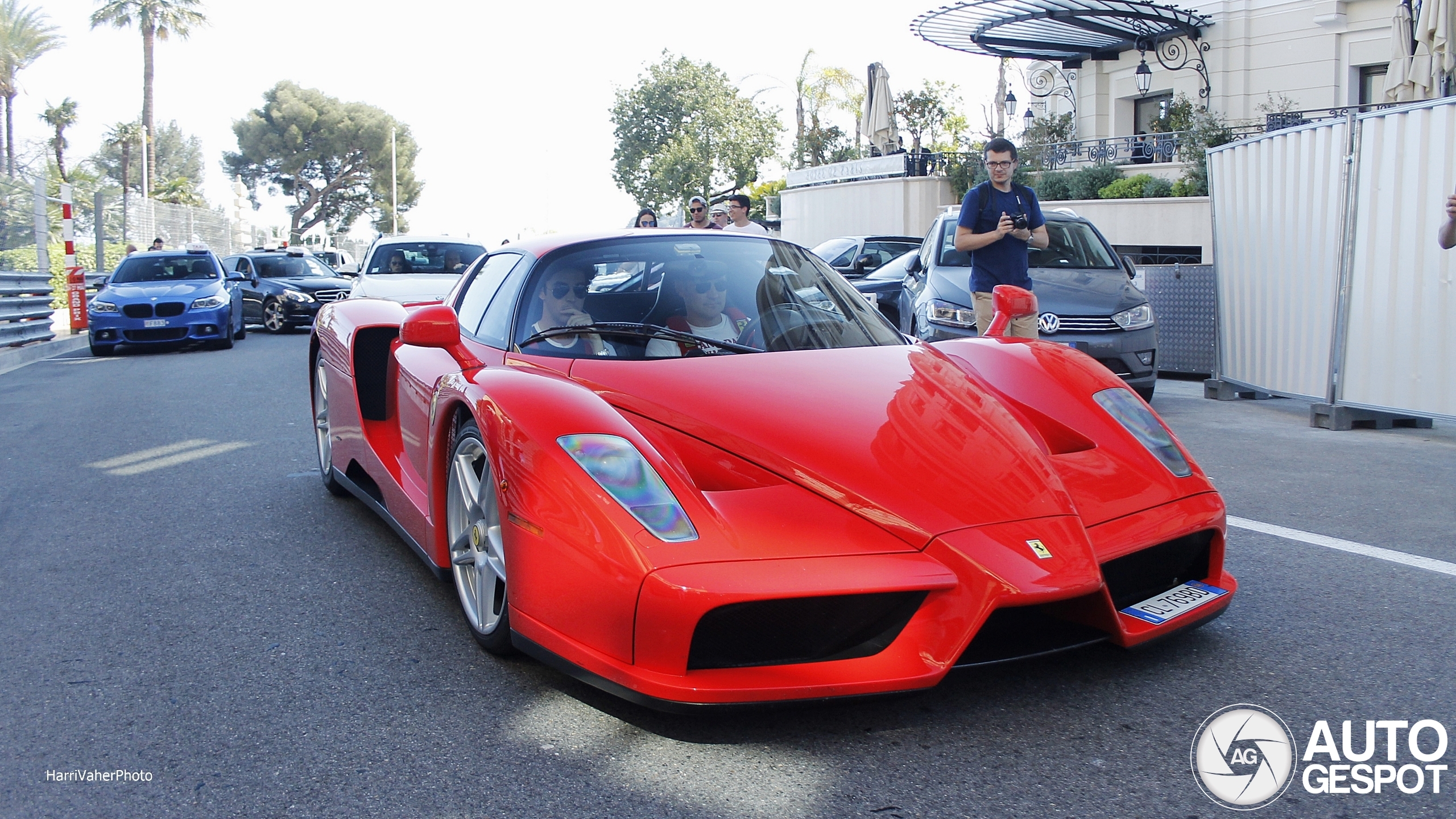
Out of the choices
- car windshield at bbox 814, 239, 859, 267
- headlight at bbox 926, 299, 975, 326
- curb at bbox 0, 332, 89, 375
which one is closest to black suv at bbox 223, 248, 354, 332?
curb at bbox 0, 332, 89, 375

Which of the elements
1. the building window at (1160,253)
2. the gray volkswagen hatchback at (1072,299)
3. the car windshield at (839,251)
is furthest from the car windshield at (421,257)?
the building window at (1160,253)

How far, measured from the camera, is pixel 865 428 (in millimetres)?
2977

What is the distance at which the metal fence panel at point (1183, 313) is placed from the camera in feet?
33.5

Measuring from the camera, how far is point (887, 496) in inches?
105

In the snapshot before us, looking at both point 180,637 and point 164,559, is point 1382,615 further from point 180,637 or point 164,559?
point 164,559

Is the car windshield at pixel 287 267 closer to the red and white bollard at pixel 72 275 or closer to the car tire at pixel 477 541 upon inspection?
the red and white bollard at pixel 72 275

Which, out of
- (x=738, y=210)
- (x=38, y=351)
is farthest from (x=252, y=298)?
(x=738, y=210)

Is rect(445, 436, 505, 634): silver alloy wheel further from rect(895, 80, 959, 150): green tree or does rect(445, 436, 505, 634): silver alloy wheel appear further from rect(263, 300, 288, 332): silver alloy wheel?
rect(895, 80, 959, 150): green tree

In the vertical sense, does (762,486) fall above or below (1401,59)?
below

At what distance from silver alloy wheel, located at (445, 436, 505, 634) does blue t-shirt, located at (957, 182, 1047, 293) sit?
14.4 ft

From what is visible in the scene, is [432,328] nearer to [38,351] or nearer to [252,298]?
[38,351]

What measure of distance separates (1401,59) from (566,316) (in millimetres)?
17277

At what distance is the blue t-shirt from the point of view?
692 cm

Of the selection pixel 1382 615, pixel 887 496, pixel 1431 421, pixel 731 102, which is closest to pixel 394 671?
pixel 887 496
